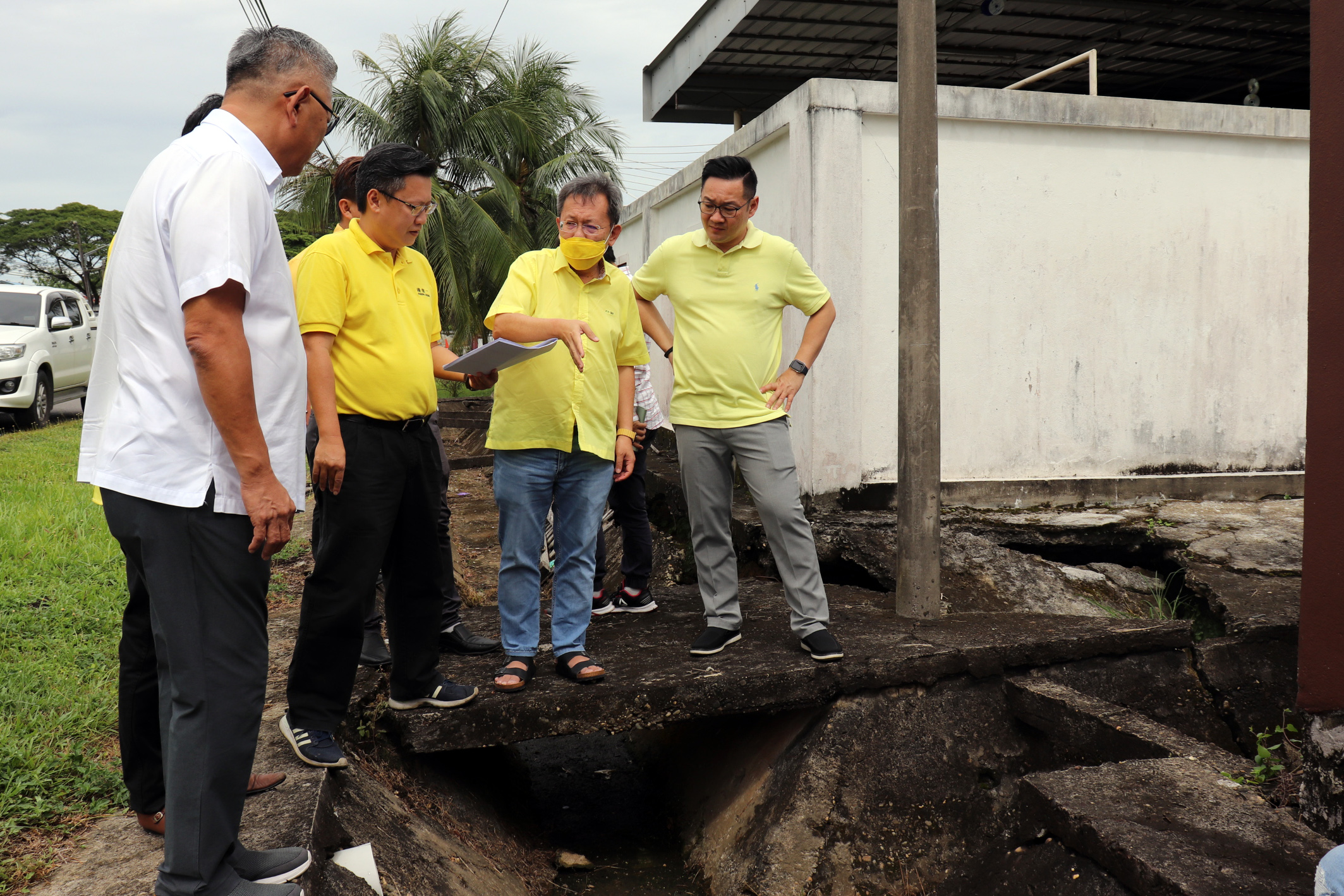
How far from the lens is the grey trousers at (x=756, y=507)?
3.58 m

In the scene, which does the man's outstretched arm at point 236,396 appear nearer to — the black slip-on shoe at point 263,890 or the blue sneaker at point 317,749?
the black slip-on shoe at point 263,890

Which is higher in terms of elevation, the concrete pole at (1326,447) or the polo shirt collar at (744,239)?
the polo shirt collar at (744,239)

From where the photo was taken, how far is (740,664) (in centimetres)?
354

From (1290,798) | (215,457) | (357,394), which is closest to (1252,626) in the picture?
(1290,798)

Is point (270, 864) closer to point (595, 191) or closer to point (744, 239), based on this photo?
point (595, 191)

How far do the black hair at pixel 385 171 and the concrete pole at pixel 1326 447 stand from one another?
8.29 ft

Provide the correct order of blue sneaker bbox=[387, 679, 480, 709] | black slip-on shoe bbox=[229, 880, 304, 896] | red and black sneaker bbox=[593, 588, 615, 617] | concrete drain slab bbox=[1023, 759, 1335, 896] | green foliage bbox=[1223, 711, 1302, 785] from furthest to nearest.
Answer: red and black sneaker bbox=[593, 588, 615, 617] < blue sneaker bbox=[387, 679, 480, 709] < green foliage bbox=[1223, 711, 1302, 785] < concrete drain slab bbox=[1023, 759, 1335, 896] < black slip-on shoe bbox=[229, 880, 304, 896]

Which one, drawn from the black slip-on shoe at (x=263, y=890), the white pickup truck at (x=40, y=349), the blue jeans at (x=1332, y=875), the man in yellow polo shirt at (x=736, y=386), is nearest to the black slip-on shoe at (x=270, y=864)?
the black slip-on shoe at (x=263, y=890)

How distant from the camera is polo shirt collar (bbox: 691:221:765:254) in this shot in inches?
143

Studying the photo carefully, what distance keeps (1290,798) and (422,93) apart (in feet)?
62.6

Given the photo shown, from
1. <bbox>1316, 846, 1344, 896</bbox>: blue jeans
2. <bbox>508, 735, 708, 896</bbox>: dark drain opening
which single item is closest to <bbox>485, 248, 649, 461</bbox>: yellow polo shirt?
<bbox>508, 735, 708, 896</bbox>: dark drain opening

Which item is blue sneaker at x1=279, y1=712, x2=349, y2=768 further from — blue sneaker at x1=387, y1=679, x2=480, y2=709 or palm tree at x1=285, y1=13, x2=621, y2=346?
palm tree at x1=285, y1=13, x2=621, y2=346

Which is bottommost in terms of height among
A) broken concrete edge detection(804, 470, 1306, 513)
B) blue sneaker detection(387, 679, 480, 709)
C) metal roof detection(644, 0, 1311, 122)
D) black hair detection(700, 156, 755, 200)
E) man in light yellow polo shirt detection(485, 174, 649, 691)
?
blue sneaker detection(387, 679, 480, 709)

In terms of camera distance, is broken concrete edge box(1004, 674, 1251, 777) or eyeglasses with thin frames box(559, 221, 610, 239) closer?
broken concrete edge box(1004, 674, 1251, 777)
